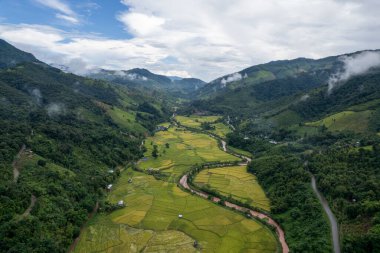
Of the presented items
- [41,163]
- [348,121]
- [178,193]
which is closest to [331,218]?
[178,193]

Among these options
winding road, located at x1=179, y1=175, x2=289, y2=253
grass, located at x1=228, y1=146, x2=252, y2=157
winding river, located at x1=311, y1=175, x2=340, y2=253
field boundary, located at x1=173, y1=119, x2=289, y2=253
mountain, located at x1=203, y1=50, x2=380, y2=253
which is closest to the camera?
winding river, located at x1=311, y1=175, x2=340, y2=253

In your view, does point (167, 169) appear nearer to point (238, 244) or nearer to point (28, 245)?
point (238, 244)

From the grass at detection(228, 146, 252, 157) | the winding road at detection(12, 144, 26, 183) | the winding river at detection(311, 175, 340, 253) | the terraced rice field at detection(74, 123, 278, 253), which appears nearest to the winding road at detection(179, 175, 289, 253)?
the terraced rice field at detection(74, 123, 278, 253)

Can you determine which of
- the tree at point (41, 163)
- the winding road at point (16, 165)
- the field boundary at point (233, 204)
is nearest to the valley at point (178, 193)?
the winding road at point (16, 165)

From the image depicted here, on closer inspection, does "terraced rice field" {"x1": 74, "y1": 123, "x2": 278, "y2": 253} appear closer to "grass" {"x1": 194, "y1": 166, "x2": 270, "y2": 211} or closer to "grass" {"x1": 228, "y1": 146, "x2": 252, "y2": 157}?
"grass" {"x1": 194, "y1": 166, "x2": 270, "y2": 211}

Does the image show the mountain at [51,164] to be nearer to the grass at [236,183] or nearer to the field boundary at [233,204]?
the field boundary at [233,204]

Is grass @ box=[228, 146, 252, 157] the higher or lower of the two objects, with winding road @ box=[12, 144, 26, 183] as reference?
Result: higher
